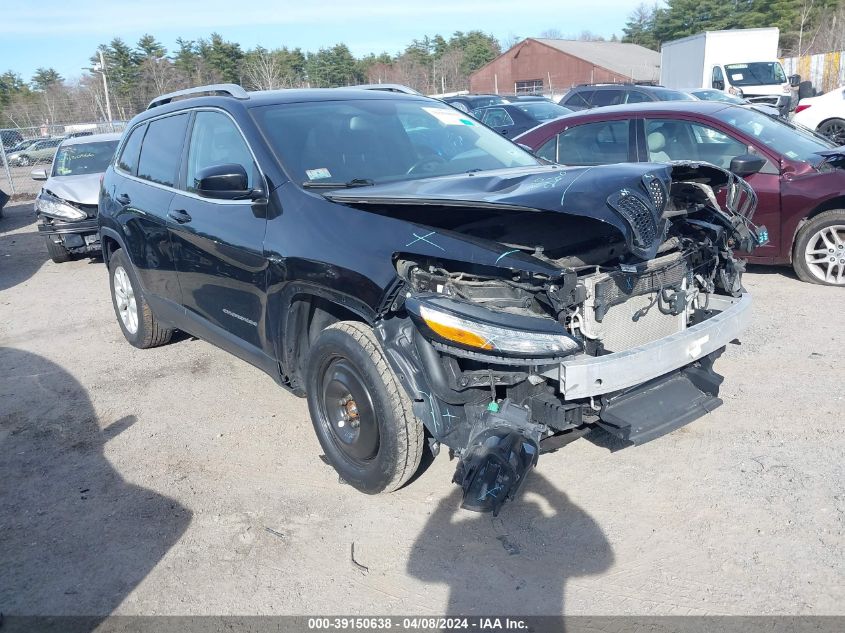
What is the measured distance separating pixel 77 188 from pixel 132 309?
5314 mm

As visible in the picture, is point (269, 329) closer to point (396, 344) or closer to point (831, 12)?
point (396, 344)

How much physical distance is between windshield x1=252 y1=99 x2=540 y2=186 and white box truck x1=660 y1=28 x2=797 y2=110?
14748mm

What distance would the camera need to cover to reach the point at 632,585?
2928 mm

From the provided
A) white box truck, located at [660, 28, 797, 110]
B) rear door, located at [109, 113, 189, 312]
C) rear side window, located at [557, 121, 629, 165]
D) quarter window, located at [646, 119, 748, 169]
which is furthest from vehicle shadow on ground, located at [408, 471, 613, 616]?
white box truck, located at [660, 28, 797, 110]

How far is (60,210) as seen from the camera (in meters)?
10.3

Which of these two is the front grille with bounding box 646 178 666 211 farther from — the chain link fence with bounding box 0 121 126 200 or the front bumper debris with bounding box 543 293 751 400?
the chain link fence with bounding box 0 121 126 200

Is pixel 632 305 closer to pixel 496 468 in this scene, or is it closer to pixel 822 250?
pixel 496 468

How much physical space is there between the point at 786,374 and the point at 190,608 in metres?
3.99

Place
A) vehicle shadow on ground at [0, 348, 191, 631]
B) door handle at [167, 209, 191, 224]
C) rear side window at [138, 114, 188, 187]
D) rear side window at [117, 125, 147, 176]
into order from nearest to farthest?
vehicle shadow on ground at [0, 348, 191, 631]
door handle at [167, 209, 191, 224]
rear side window at [138, 114, 188, 187]
rear side window at [117, 125, 147, 176]

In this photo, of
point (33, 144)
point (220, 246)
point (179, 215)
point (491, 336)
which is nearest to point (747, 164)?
point (491, 336)

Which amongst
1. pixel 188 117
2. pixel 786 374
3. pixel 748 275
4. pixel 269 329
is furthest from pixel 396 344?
pixel 748 275

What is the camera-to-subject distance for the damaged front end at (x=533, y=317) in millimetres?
2867

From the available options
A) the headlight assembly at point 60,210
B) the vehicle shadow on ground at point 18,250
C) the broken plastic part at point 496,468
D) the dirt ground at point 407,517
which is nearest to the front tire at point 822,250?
the dirt ground at point 407,517

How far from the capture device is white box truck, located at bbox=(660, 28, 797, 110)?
21.2 meters
